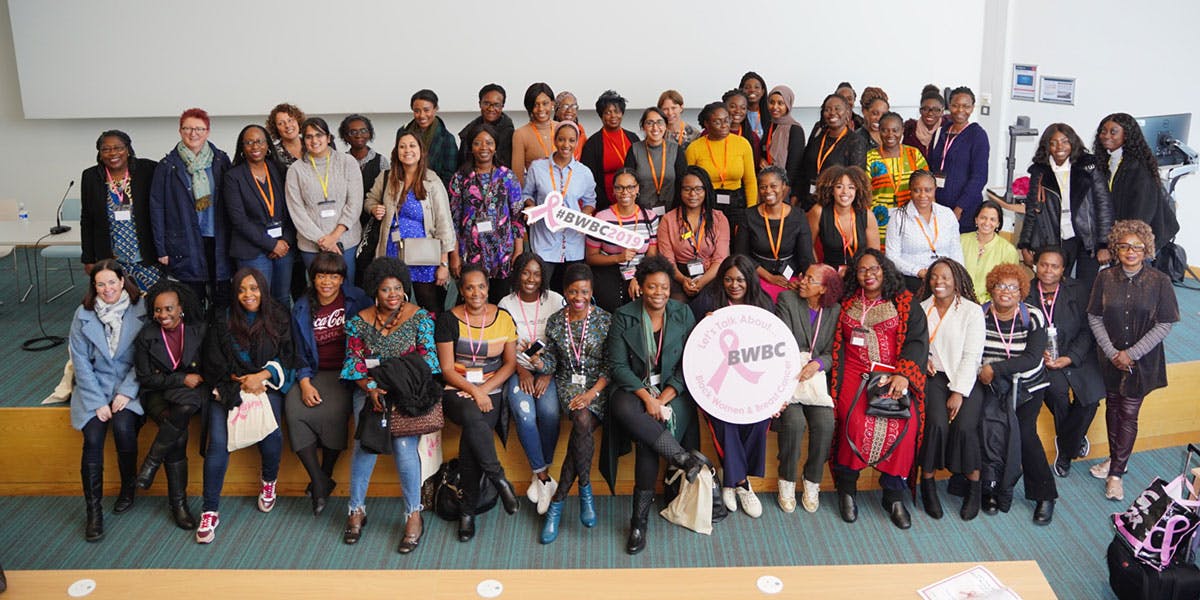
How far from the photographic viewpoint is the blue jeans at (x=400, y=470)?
415 centimetres

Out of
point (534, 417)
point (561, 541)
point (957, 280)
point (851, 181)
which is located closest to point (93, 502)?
point (534, 417)

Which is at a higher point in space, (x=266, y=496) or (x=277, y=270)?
(x=277, y=270)

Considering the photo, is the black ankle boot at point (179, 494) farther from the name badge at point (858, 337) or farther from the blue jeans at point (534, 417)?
the name badge at point (858, 337)

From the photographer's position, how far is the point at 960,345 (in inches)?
169

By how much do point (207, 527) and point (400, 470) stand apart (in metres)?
0.93

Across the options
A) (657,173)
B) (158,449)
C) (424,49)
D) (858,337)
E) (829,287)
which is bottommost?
(158,449)

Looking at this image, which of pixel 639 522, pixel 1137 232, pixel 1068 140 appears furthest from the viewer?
pixel 1068 140

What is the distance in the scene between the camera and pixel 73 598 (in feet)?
9.68

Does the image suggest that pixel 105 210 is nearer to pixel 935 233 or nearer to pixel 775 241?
pixel 775 241

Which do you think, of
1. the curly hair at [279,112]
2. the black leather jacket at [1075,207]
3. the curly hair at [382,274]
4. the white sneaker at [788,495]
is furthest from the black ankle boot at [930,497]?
the curly hair at [279,112]

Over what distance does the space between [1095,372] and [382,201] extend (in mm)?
3749

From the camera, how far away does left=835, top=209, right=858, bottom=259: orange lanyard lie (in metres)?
4.86

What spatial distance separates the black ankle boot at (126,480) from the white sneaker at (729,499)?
9.26 ft

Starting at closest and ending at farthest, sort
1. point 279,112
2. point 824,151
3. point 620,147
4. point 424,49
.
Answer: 1. point 279,112
2. point 620,147
3. point 824,151
4. point 424,49
